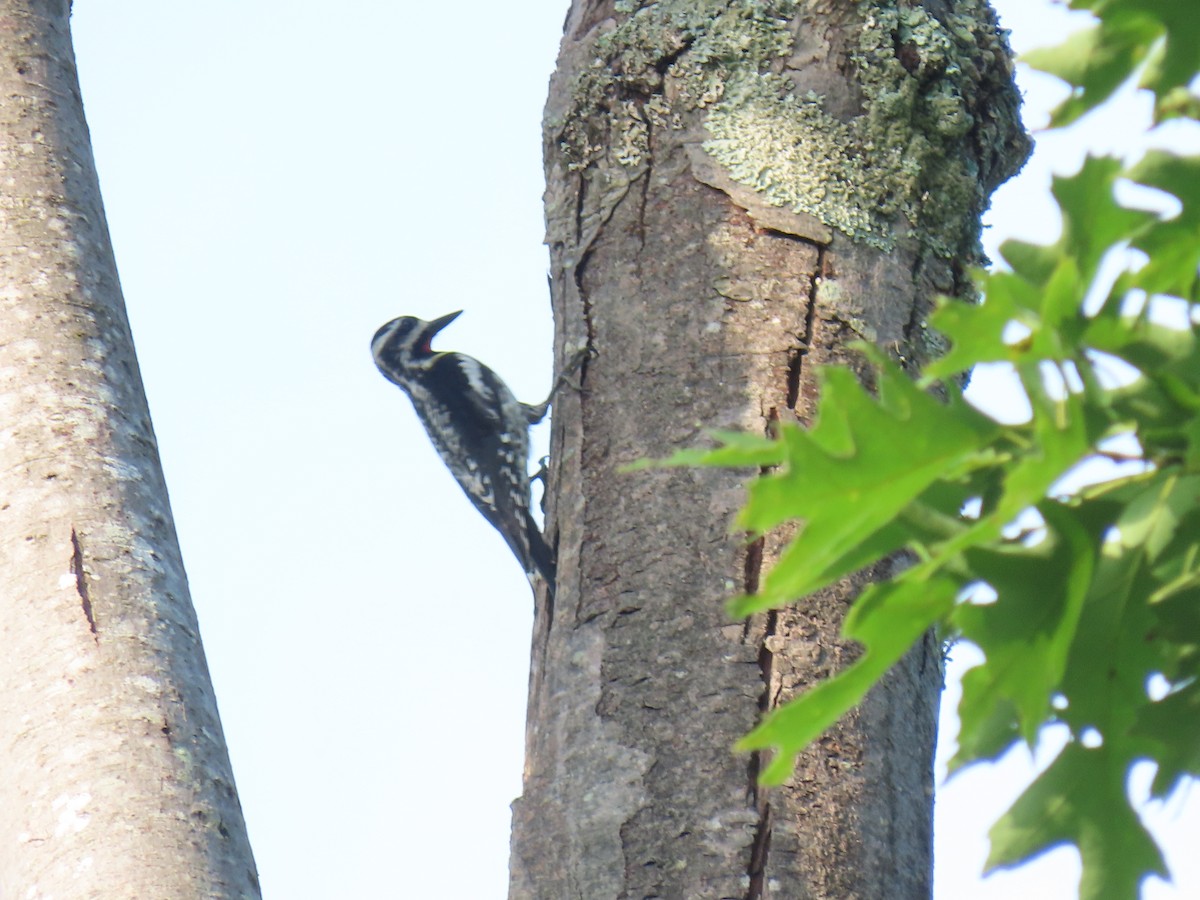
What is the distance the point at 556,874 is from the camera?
2.53m

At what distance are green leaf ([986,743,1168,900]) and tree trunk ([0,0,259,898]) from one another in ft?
4.12

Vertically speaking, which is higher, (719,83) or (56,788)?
(719,83)

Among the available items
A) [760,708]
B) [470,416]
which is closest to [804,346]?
[760,708]

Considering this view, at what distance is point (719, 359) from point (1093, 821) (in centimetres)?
169

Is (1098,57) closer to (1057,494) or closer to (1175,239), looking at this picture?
(1175,239)

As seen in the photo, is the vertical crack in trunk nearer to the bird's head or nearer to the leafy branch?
the leafy branch

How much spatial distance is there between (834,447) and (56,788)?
1.49 metres

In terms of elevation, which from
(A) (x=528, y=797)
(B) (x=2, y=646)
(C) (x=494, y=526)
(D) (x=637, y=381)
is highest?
(C) (x=494, y=526)

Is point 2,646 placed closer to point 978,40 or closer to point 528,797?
point 528,797

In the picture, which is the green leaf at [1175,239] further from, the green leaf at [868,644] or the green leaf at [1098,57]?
the green leaf at [868,644]

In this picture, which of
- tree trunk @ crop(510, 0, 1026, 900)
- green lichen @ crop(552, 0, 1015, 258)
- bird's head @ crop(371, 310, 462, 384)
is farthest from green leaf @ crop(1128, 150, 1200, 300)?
bird's head @ crop(371, 310, 462, 384)

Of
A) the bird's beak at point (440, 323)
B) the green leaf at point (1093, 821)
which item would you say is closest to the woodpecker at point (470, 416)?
the bird's beak at point (440, 323)

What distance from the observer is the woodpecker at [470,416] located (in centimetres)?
588

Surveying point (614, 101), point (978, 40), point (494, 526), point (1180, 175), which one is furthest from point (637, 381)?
point (494, 526)
